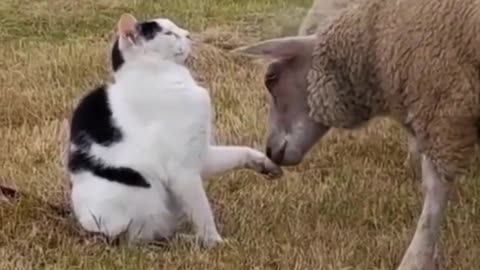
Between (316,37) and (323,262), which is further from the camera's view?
(316,37)

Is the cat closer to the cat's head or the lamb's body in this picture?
the cat's head

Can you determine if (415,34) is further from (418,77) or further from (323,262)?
(323,262)

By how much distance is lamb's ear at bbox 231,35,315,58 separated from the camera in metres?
5.82

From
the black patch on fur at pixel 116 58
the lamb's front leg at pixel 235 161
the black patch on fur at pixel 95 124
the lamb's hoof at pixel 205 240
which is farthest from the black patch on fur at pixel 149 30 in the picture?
the lamb's hoof at pixel 205 240

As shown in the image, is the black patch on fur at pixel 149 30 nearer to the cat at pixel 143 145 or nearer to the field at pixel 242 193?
the cat at pixel 143 145

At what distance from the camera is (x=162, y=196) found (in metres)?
5.59

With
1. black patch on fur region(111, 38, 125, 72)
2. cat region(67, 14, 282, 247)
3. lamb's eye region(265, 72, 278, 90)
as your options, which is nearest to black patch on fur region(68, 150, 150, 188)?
cat region(67, 14, 282, 247)

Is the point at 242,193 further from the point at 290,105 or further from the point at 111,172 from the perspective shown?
the point at 111,172

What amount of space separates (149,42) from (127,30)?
0.10 metres

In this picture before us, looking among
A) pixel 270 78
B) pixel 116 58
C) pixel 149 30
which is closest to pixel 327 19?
pixel 270 78

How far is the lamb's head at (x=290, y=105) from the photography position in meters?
6.00

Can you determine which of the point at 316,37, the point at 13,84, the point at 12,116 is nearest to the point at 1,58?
the point at 13,84

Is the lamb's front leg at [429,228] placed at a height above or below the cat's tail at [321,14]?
below

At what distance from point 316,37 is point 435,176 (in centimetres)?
88
